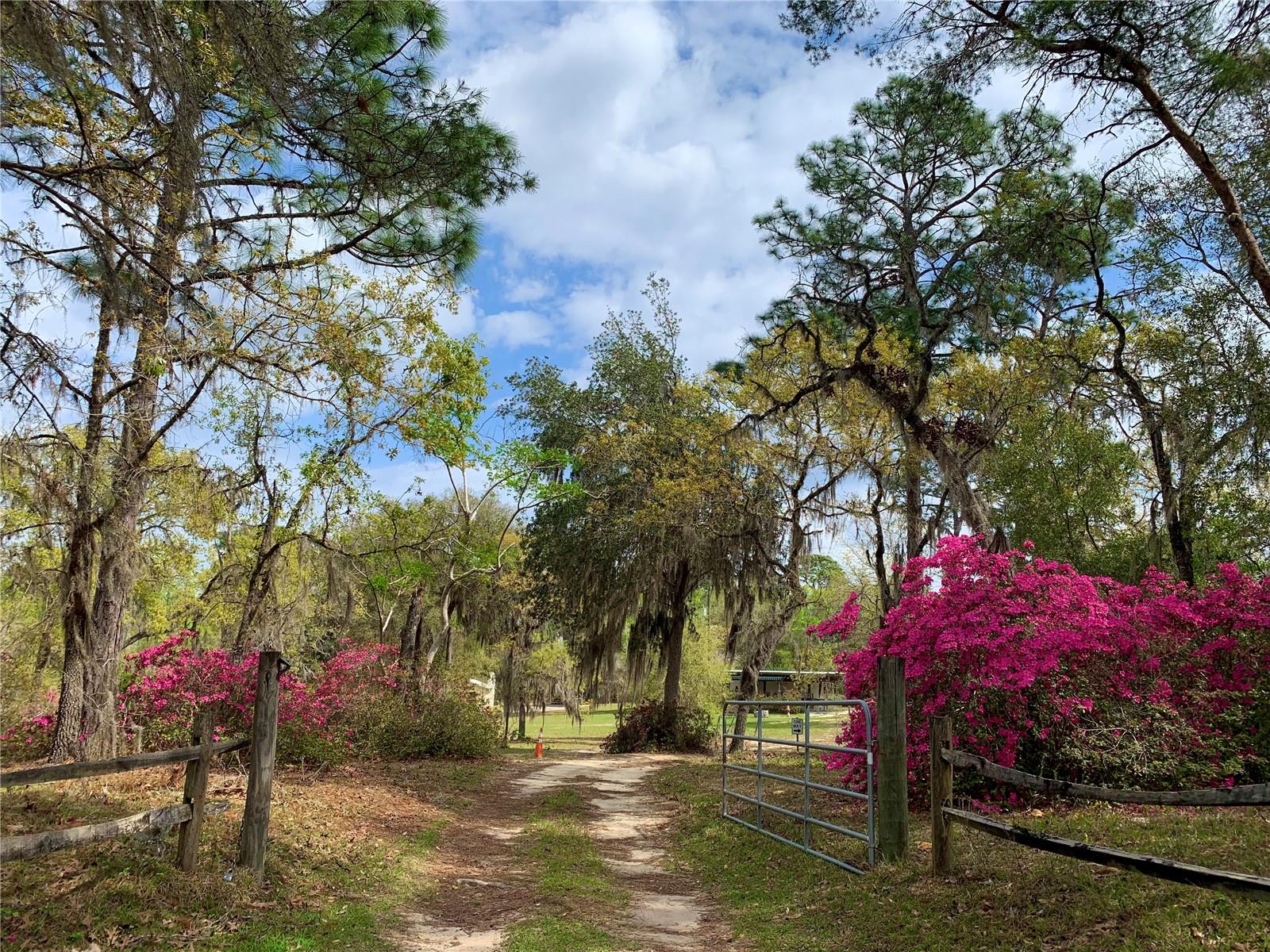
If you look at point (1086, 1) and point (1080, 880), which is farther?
point (1086, 1)

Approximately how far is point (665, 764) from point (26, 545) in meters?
11.2

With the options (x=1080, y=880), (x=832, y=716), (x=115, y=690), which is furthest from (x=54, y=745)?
(x=832, y=716)

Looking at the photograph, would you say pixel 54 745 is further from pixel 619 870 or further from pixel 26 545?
pixel 619 870

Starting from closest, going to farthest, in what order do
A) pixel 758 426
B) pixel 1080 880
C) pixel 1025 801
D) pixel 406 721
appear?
pixel 1080 880 → pixel 1025 801 → pixel 406 721 → pixel 758 426

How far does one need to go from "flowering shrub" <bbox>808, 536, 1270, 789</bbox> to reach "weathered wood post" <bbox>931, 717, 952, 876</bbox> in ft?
5.46

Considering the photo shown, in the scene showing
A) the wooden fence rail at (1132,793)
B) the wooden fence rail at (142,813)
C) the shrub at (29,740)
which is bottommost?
the shrub at (29,740)

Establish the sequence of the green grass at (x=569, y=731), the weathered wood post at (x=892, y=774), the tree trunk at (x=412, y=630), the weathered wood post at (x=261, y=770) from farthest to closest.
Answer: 1. the green grass at (x=569, y=731)
2. the tree trunk at (x=412, y=630)
3. the weathered wood post at (x=892, y=774)
4. the weathered wood post at (x=261, y=770)

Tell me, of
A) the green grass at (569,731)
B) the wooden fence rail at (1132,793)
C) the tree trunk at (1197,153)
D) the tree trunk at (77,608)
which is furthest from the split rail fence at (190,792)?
the green grass at (569,731)

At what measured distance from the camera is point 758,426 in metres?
15.4

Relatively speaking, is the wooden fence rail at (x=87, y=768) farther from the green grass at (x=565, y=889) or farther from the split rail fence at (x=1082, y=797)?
the split rail fence at (x=1082, y=797)

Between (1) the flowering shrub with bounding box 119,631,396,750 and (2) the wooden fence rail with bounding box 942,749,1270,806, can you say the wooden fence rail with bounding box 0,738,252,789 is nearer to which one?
(1) the flowering shrub with bounding box 119,631,396,750

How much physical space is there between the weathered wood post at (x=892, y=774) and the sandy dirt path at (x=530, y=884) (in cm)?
128

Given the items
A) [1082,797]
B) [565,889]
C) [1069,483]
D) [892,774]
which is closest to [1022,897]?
[1082,797]

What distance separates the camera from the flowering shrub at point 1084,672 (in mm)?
6625
